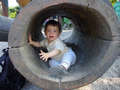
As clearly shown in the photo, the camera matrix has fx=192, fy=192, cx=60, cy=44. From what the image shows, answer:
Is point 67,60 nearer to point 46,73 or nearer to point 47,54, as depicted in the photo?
point 47,54

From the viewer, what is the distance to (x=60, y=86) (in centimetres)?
124

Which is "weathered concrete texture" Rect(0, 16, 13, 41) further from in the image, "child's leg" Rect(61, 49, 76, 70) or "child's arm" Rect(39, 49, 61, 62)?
"child's leg" Rect(61, 49, 76, 70)

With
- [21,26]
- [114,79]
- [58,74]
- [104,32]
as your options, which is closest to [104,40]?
[104,32]

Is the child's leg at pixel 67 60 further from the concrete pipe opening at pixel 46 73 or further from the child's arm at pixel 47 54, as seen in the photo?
the concrete pipe opening at pixel 46 73

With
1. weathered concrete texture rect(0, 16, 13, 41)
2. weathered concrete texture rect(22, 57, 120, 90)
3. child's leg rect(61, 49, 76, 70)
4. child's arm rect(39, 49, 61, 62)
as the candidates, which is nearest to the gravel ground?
weathered concrete texture rect(22, 57, 120, 90)

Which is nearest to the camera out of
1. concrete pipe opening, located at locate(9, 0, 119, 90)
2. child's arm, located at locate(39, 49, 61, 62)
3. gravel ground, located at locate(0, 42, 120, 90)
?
concrete pipe opening, located at locate(9, 0, 119, 90)

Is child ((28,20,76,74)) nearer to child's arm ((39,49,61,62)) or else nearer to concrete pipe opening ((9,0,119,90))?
child's arm ((39,49,61,62))

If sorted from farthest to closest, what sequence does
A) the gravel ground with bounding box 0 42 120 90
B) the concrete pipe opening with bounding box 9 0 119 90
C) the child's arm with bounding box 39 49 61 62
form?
1. the gravel ground with bounding box 0 42 120 90
2. the child's arm with bounding box 39 49 61 62
3. the concrete pipe opening with bounding box 9 0 119 90

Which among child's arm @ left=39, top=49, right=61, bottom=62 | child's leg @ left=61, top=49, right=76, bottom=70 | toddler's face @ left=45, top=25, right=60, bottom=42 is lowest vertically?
child's leg @ left=61, top=49, right=76, bottom=70

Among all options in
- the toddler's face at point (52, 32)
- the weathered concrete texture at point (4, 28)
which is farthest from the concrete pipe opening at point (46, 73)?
the weathered concrete texture at point (4, 28)

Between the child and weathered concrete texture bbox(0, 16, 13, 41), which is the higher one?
weathered concrete texture bbox(0, 16, 13, 41)

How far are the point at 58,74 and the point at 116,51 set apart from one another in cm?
42

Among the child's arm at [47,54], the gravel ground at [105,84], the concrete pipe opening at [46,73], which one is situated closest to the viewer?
the concrete pipe opening at [46,73]

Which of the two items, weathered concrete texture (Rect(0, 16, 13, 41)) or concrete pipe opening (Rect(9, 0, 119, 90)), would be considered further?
weathered concrete texture (Rect(0, 16, 13, 41))
